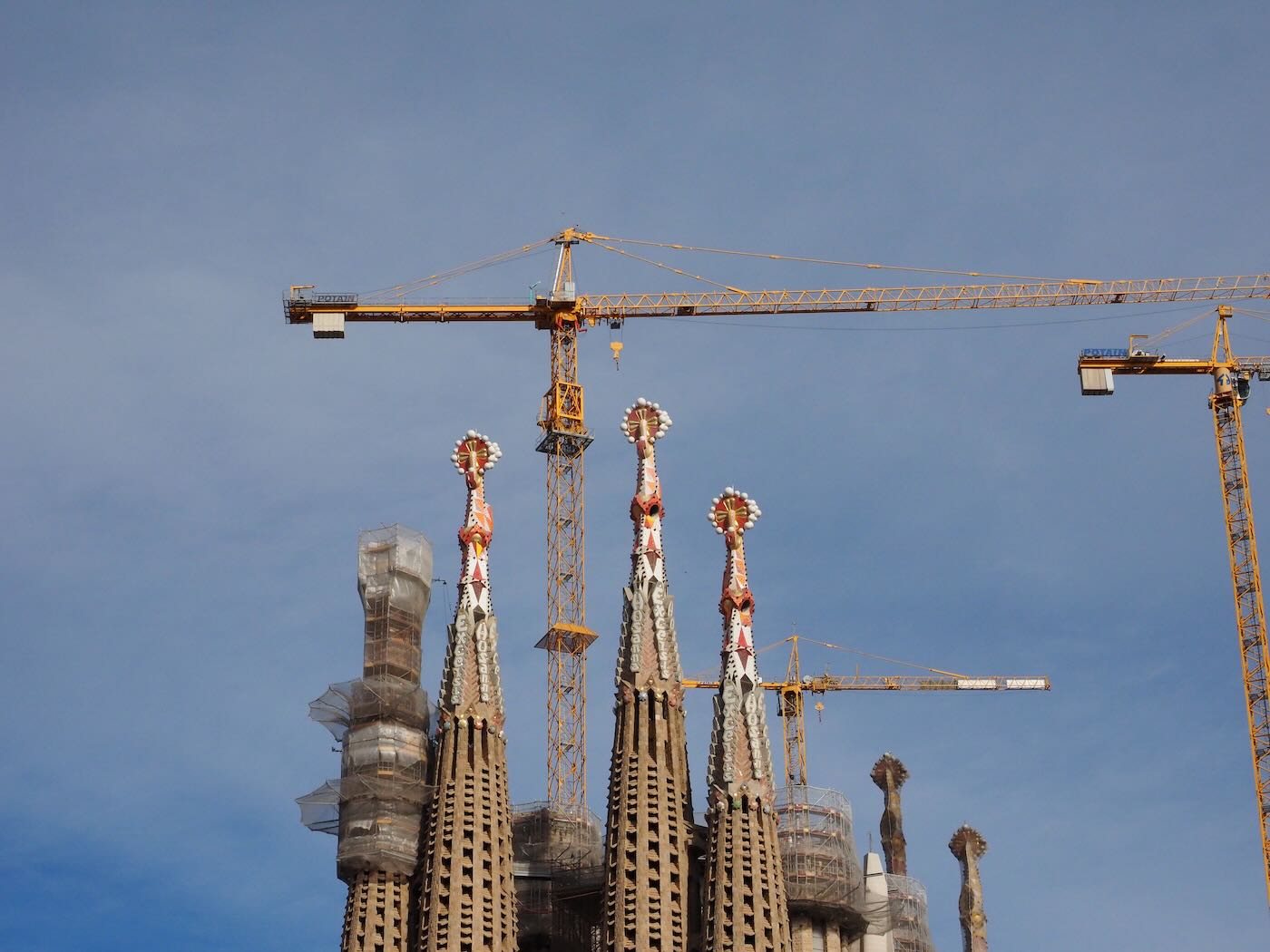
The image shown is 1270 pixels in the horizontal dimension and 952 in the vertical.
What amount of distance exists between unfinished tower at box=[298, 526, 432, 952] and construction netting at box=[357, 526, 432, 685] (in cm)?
3

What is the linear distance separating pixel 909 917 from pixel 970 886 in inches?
298

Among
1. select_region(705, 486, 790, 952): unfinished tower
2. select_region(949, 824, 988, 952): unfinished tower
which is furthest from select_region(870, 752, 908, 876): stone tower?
select_region(705, 486, 790, 952): unfinished tower

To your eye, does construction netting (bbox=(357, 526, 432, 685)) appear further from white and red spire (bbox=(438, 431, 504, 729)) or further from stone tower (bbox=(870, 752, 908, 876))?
stone tower (bbox=(870, 752, 908, 876))

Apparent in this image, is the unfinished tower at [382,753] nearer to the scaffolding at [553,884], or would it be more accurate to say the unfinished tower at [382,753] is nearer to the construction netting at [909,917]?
the scaffolding at [553,884]

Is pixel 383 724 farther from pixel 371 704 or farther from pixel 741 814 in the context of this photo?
pixel 741 814

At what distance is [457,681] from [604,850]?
7.69m

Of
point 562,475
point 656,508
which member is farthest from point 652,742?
point 562,475

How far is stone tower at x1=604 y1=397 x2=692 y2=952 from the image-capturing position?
7500cm

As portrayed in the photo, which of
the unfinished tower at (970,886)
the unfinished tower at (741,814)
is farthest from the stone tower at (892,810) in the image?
the unfinished tower at (741,814)

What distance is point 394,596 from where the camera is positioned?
84.8 meters

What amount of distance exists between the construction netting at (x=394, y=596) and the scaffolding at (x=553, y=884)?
5.86m

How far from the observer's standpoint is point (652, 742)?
77.4 metres

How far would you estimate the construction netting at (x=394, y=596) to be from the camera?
83.8 meters

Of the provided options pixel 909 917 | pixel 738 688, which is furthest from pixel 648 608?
pixel 909 917
